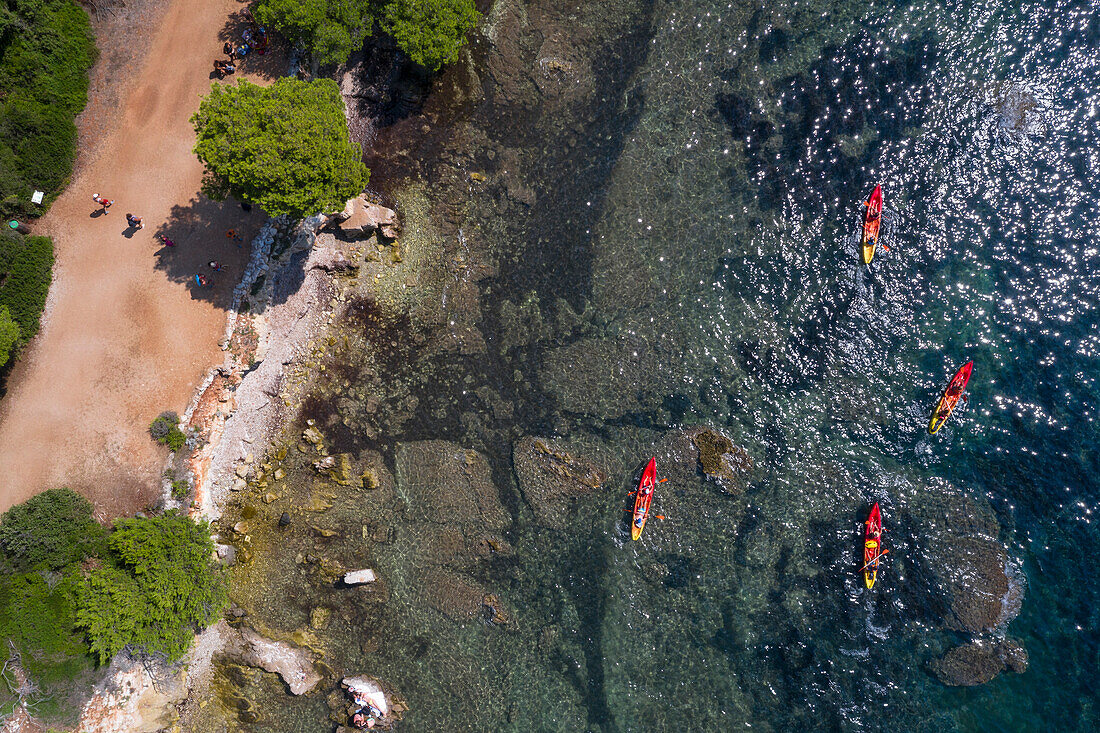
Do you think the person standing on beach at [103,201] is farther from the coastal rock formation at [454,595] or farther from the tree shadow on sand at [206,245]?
the coastal rock formation at [454,595]

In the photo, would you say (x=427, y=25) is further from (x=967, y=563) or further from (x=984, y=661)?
(x=984, y=661)

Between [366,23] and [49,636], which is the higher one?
[366,23]

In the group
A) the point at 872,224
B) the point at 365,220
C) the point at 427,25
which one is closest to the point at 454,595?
the point at 365,220

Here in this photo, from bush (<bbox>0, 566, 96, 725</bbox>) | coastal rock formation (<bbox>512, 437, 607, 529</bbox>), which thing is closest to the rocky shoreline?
bush (<bbox>0, 566, 96, 725</bbox>)

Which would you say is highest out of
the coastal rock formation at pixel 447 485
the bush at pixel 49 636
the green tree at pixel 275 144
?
the green tree at pixel 275 144

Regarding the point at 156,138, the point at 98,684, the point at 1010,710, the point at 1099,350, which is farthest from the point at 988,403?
the point at 98,684

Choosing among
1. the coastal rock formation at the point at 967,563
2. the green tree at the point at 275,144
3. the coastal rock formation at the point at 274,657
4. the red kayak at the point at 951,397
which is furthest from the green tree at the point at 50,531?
the red kayak at the point at 951,397
